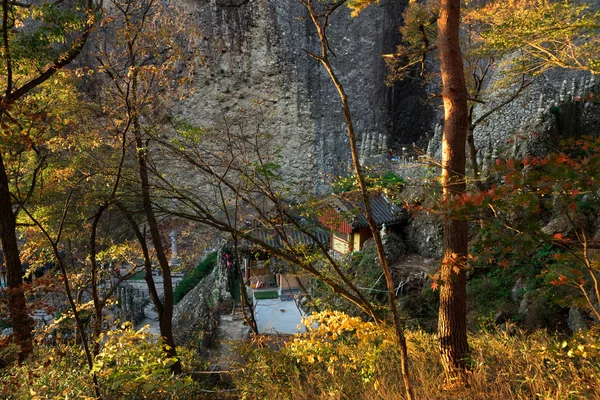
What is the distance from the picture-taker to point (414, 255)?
10.7m

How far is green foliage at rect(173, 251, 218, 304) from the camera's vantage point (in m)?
15.6

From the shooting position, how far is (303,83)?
20297mm

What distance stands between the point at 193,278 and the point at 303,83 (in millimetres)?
11246

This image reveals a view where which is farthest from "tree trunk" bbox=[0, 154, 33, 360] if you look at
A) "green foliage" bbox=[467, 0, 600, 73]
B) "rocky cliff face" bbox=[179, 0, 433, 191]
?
"rocky cliff face" bbox=[179, 0, 433, 191]

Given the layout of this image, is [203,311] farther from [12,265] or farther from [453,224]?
[453,224]

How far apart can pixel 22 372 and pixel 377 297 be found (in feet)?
23.3

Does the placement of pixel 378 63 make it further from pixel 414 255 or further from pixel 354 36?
pixel 414 255

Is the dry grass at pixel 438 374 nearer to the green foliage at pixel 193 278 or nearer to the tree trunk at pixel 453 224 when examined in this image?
the tree trunk at pixel 453 224

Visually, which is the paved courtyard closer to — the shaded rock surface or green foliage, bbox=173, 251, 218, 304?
the shaded rock surface

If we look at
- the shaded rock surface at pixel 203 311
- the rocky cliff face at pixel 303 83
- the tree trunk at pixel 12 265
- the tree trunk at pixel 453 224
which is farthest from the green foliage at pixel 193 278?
the tree trunk at pixel 453 224

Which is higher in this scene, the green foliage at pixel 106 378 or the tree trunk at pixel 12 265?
the tree trunk at pixel 12 265

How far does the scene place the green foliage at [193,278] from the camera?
51.0ft

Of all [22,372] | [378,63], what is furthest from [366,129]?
[22,372]

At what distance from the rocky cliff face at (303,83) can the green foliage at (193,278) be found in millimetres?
6291
